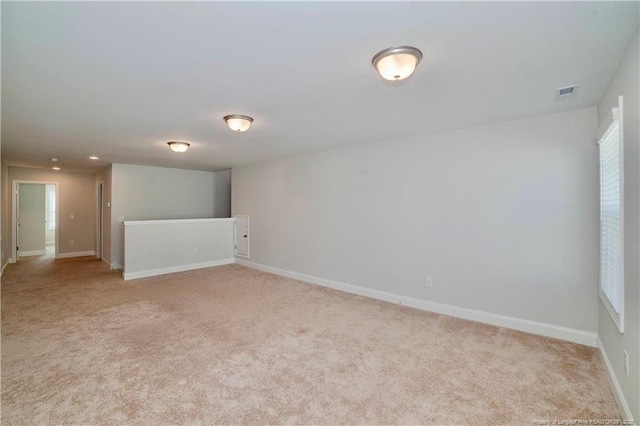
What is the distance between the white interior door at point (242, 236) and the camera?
689cm

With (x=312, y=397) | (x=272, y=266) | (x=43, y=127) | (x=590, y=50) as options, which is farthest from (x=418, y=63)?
(x=272, y=266)

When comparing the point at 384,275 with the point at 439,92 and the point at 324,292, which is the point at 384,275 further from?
the point at 439,92

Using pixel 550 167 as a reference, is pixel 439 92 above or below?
above

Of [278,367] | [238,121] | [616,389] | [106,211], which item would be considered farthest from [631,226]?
[106,211]

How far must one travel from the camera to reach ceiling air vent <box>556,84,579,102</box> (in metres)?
2.48

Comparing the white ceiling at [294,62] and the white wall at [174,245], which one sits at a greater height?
the white ceiling at [294,62]

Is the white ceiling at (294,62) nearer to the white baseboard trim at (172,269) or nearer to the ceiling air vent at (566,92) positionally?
the ceiling air vent at (566,92)

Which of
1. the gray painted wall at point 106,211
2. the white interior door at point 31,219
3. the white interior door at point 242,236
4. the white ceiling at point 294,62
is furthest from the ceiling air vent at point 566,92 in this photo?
the white interior door at point 31,219

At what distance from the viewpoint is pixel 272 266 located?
20.4ft

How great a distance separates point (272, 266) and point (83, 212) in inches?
238

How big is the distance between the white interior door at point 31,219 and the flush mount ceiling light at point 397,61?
10159 millimetres

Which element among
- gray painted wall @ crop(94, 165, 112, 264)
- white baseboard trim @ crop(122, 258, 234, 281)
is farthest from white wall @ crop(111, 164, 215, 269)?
white baseboard trim @ crop(122, 258, 234, 281)

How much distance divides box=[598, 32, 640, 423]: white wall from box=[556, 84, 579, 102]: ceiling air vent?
350 mm

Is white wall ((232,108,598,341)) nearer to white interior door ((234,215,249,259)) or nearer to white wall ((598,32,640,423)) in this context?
white wall ((598,32,640,423))
